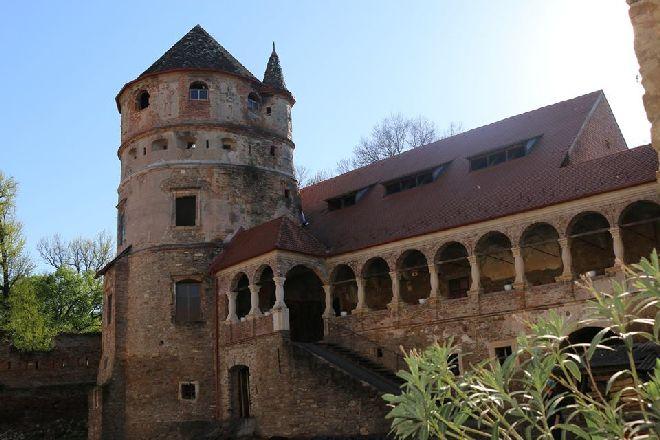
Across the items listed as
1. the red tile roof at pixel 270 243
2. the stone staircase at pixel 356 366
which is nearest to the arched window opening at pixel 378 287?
the red tile roof at pixel 270 243

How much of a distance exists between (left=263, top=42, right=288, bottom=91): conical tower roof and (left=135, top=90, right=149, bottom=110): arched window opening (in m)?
5.04

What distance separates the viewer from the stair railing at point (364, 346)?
24.8 m

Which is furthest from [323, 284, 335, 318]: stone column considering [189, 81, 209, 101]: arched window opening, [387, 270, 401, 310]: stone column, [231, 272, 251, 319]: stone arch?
[189, 81, 209, 101]: arched window opening

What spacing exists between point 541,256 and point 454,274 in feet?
10.3

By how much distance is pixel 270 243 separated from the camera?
26.1 m

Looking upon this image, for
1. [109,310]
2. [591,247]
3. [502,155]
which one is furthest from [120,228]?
[591,247]

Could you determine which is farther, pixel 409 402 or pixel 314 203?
pixel 314 203

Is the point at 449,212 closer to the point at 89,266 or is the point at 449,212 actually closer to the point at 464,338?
the point at 464,338

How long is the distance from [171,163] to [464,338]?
43.6ft

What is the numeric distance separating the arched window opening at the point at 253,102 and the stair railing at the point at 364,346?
9.58 meters

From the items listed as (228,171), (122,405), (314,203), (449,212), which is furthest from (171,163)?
(449,212)

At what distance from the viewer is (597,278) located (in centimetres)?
2102

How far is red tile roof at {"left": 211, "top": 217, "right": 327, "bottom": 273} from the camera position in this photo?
26.2 meters

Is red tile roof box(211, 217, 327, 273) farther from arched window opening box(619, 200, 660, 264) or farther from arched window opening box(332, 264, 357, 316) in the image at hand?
arched window opening box(619, 200, 660, 264)
